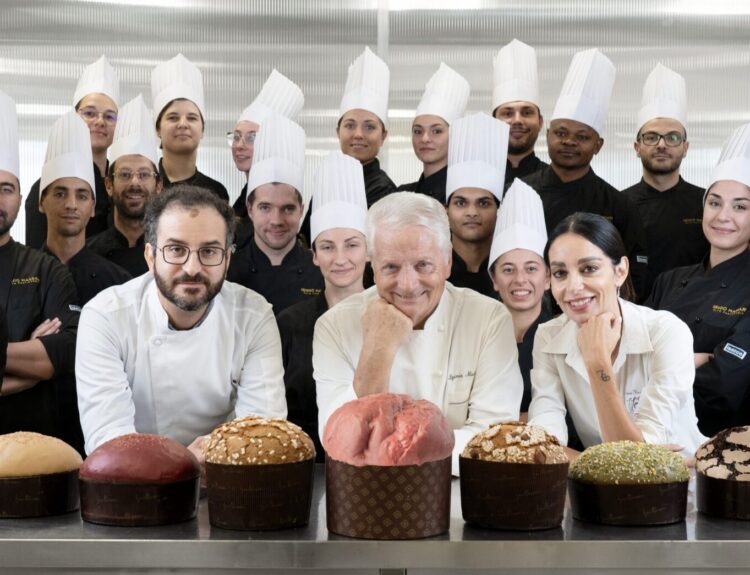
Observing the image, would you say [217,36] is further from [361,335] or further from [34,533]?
[34,533]

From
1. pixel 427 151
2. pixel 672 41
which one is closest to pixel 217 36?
pixel 427 151

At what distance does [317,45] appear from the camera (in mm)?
4746

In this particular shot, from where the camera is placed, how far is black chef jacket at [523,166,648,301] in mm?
3803

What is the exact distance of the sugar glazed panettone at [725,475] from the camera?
150cm

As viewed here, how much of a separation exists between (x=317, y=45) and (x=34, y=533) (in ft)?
11.8

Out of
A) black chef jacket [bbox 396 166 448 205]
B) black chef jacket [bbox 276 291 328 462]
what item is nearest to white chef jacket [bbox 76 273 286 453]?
black chef jacket [bbox 276 291 328 462]

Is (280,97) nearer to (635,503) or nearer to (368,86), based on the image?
(368,86)

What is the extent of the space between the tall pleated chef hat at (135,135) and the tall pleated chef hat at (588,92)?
4.88 ft

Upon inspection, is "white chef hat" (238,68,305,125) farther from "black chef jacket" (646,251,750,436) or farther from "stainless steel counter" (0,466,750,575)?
"stainless steel counter" (0,466,750,575)

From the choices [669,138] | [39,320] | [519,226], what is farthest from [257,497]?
[669,138]

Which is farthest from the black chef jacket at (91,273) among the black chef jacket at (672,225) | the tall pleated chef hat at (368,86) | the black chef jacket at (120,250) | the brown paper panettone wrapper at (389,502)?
the brown paper panettone wrapper at (389,502)

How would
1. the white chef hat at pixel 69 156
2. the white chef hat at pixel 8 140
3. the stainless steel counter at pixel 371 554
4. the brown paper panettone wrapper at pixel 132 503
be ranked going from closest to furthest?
the stainless steel counter at pixel 371 554
the brown paper panettone wrapper at pixel 132 503
the white chef hat at pixel 8 140
the white chef hat at pixel 69 156

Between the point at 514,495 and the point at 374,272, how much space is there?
3.32 feet

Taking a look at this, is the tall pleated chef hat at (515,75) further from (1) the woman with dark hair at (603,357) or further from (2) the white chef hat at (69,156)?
(1) the woman with dark hair at (603,357)
